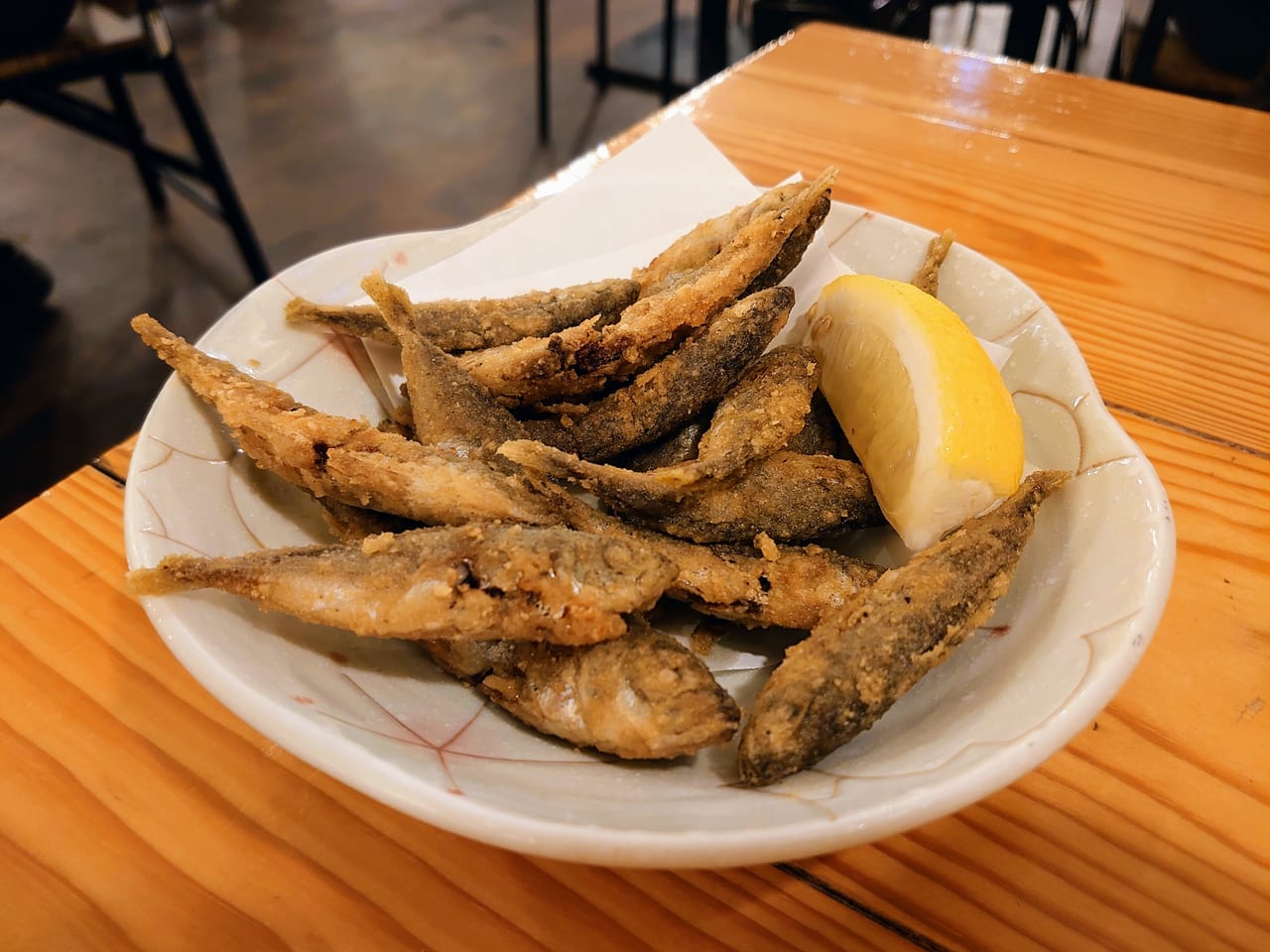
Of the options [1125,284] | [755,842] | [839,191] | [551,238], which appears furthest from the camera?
[839,191]

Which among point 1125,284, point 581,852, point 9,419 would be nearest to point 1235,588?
point 1125,284

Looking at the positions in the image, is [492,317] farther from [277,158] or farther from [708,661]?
[277,158]

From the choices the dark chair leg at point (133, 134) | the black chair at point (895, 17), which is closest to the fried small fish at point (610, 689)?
the black chair at point (895, 17)

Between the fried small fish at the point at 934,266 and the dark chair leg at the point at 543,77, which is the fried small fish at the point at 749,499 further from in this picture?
the dark chair leg at the point at 543,77

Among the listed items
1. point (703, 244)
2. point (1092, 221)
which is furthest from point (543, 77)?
point (703, 244)

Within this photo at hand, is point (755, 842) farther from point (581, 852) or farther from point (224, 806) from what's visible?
point (224, 806)

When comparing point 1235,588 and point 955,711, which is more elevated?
point 955,711

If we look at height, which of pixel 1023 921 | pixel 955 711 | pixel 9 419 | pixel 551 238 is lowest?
pixel 9 419

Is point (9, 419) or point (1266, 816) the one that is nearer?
point (1266, 816)
